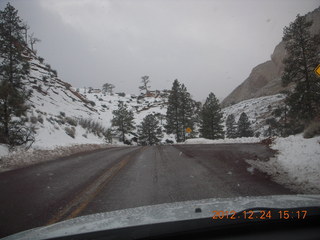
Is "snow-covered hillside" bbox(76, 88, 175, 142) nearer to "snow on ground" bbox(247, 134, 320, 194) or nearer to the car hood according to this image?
"snow on ground" bbox(247, 134, 320, 194)

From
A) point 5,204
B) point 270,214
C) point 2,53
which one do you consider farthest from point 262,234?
point 2,53

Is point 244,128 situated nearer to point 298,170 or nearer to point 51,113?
point 51,113

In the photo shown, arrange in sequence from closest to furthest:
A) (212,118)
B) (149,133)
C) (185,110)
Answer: (212,118), (185,110), (149,133)

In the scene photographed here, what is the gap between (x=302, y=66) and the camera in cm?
2281

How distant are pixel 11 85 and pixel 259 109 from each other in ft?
230

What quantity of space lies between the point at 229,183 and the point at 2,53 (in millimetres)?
19751

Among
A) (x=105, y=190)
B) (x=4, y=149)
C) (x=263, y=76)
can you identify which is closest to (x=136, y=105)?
(x=263, y=76)

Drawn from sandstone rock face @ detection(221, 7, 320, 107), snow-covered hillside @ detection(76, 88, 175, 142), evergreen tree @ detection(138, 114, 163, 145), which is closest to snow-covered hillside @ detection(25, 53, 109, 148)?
snow-covered hillside @ detection(76, 88, 175, 142)

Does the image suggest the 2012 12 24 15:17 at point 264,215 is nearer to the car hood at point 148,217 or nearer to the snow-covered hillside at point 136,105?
the car hood at point 148,217

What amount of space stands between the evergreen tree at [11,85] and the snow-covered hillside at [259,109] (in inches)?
2082

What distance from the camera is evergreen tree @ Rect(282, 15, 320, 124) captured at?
21.7 m

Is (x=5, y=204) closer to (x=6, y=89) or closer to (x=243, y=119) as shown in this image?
(x=6, y=89)

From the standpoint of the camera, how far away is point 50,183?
257 inches

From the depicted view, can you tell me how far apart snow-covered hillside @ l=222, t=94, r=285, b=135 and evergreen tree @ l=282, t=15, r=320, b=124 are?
122ft
